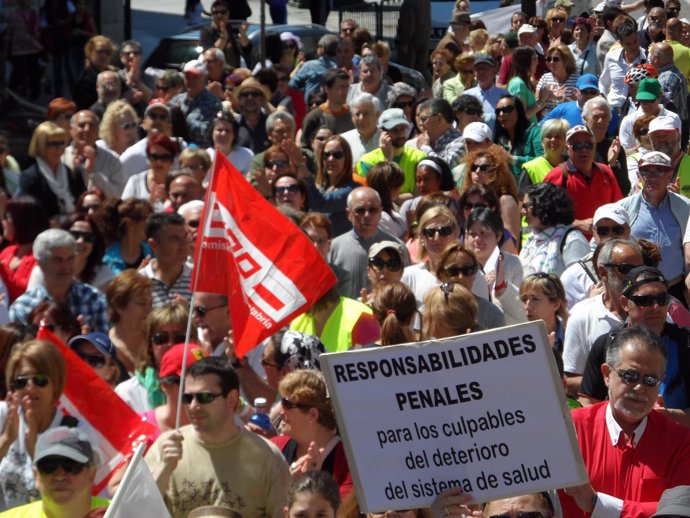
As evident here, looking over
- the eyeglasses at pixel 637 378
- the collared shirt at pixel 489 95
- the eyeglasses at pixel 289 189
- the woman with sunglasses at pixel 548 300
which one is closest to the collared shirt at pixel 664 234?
the woman with sunglasses at pixel 548 300

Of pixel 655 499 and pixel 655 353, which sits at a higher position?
pixel 655 353

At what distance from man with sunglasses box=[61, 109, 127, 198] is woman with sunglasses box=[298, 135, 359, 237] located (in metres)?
1.66

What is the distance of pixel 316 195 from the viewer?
11.2m

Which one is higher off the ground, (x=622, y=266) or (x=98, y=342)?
(x=622, y=266)

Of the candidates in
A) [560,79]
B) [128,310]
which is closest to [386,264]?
[128,310]

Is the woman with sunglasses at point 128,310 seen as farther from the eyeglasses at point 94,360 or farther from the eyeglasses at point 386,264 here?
the eyeglasses at point 386,264

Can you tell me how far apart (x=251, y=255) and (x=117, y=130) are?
471 centimetres

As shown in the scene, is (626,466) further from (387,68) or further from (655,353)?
(387,68)

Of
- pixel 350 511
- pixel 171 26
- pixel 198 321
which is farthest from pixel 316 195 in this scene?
pixel 171 26

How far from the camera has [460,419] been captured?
5426 millimetres

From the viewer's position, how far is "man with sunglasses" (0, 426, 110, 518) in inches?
235

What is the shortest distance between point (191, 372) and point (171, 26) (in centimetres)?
2310

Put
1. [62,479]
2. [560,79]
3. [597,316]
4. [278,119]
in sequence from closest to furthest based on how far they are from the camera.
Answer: [62,479] < [597,316] < [278,119] < [560,79]

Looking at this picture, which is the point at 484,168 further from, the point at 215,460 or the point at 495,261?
the point at 215,460
